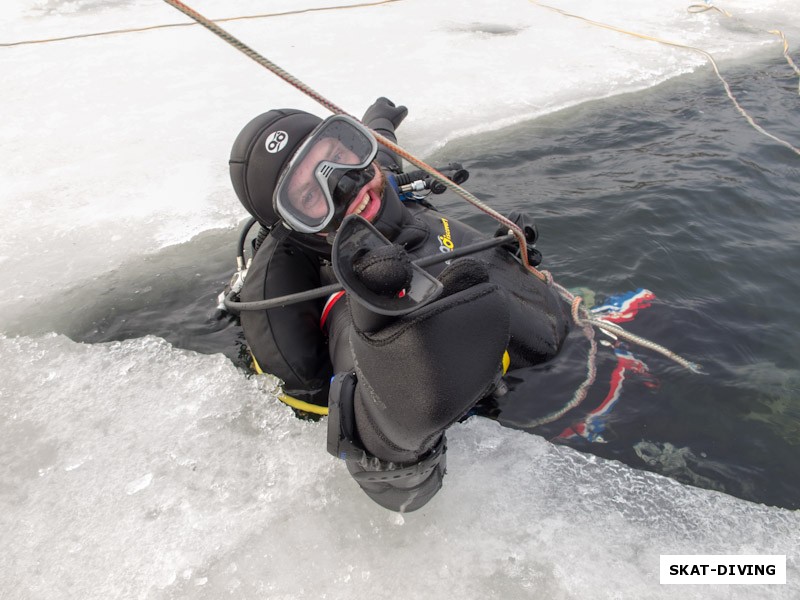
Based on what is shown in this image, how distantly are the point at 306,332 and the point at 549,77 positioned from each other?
17.0ft

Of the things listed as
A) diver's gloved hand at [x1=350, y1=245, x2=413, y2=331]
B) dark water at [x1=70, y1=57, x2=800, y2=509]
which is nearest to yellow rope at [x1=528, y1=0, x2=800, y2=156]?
dark water at [x1=70, y1=57, x2=800, y2=509]

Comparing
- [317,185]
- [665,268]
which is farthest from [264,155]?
[665,268]

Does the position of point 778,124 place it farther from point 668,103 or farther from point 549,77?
point 549,77

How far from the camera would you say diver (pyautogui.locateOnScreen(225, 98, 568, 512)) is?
3.90 ft

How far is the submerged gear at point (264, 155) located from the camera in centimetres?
195

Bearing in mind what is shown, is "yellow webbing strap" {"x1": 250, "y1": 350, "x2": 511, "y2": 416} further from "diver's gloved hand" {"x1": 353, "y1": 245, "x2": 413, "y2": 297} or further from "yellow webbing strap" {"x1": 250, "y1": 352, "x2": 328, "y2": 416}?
"diver's gloved hand" {"x1": 353, "y1": 245, "x2": 413, "y2": 297}

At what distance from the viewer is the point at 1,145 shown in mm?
4719

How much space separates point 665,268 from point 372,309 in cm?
271

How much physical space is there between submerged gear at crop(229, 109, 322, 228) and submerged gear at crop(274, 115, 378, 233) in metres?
0.07

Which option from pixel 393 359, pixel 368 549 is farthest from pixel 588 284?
pixel 393 359

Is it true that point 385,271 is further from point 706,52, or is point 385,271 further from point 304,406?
point 706,52

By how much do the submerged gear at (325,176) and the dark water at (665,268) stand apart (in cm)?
120

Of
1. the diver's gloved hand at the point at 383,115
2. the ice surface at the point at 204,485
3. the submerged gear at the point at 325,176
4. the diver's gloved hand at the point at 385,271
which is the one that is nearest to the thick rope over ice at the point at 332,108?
the submerged gear at the point at 325,176

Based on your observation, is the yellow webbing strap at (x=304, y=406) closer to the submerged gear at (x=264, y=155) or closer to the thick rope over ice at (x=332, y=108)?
the submerged gear at (x=264, y=155)
